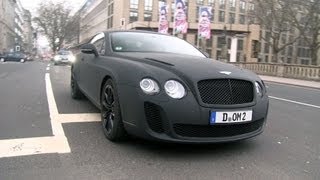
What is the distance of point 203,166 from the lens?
15.1 feet

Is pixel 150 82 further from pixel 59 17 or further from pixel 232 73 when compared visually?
pixel 59 17

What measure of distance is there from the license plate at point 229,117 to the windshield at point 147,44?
1.87 meters

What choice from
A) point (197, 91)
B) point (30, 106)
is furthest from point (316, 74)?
point (197, 91)

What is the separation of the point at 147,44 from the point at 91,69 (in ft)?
3.23

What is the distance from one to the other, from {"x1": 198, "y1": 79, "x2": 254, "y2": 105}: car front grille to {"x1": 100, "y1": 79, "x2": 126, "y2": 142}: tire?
1.06 meters

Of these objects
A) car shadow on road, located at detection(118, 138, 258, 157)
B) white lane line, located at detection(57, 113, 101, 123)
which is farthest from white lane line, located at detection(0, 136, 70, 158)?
white lane line, located at detection(57, 113, 101, 123)

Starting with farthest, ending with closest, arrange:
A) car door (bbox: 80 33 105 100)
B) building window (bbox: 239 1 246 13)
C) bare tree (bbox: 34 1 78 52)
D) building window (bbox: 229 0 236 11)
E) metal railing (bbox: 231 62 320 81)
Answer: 1. building window (bbox: 239 1 246 13)
2. building window (bbox: 229 0 236 11)
3. bare tree (bbox: 34 1 78 52)
4. metal railing (bbox: 231 62 320 81)
5. car door (bbox: 80 33 105 100)

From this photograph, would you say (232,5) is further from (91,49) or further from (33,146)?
(33,146)

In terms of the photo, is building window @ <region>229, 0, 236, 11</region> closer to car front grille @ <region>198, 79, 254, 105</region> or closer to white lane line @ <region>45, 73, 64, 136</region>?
white lane line @ <region>45, 73, 64, 136</region>

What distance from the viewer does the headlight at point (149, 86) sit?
4.75 meters

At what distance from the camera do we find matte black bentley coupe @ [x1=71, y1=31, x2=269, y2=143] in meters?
4.70

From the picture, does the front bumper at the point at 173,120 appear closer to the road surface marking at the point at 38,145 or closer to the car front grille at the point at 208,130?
the car front grille at the point at 208,130

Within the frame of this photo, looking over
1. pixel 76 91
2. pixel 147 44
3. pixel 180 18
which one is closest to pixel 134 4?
pixel 180 18

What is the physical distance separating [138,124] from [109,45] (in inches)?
82.1
